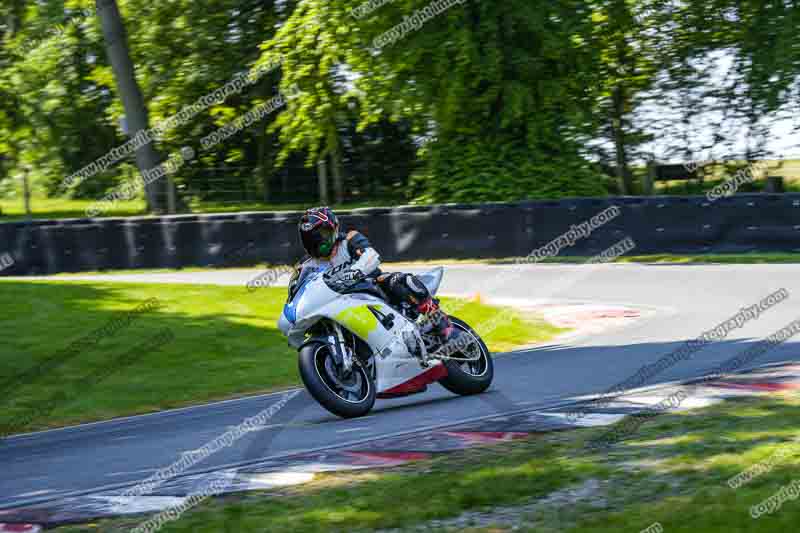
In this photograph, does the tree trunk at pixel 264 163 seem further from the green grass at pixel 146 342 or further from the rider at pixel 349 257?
the rider at pixel 349 257

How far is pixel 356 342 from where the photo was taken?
29.8 ft

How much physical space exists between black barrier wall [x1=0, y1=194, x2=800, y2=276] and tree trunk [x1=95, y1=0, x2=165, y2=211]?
198 inches

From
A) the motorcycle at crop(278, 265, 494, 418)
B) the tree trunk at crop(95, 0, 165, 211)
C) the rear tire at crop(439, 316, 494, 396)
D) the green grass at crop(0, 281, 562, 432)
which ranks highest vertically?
the tree trunk at crop(95, 0, 165, 211)

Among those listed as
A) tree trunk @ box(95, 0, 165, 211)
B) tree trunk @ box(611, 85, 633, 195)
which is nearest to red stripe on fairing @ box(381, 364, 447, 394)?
tree trunk @ box(611, 85, 633, 195)

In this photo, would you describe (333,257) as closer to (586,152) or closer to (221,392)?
(221,392)

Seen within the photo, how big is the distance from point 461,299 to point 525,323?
2.44 metres

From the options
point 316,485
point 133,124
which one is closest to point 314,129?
point 133,124

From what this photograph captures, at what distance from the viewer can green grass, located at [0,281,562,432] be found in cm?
1182

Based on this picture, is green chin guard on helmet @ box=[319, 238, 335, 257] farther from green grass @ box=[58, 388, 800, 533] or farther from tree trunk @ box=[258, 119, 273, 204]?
tree trunk @ box=[258, 119, 273, 204]

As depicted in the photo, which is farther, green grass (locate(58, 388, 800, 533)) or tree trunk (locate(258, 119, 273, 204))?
tree trunk (locate(258, 119, 273, 204))

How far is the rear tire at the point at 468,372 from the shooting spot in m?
9.73

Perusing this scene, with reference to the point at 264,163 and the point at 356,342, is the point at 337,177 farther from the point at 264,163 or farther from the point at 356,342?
the point at 356,342

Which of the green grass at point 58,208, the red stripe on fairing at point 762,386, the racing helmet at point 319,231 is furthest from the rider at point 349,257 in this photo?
the green grass at point 58,208

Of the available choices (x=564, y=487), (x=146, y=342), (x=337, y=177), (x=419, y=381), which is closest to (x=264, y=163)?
(x=337, y=177)
